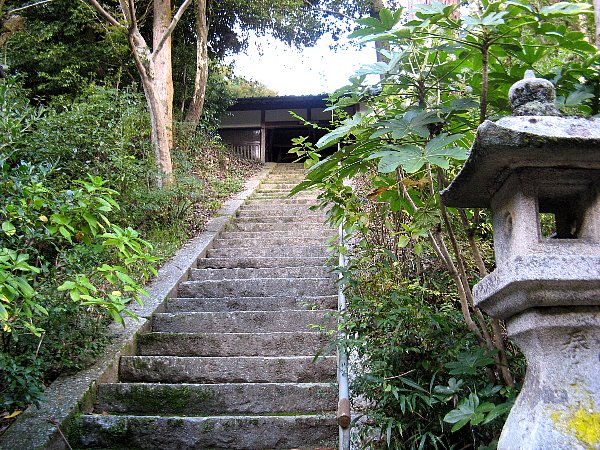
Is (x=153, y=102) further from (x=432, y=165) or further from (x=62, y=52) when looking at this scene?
(x=432, y=165)

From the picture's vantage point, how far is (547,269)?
1695mm

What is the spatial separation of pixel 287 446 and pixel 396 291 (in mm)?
1250

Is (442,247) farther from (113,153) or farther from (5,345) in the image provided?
(113,153)

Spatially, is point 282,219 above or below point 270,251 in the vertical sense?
above

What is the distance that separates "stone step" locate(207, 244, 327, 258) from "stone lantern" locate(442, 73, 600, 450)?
473 centimetres

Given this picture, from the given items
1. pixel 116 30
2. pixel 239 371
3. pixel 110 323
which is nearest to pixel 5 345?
pixel 110 323

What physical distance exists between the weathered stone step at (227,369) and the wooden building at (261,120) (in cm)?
1199

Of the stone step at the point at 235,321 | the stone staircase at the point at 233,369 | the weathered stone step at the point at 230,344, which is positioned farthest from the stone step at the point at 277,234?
the weathered stone step at the point at 230,344

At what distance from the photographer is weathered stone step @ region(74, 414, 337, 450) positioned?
3.52 metres

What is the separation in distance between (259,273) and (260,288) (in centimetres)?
49

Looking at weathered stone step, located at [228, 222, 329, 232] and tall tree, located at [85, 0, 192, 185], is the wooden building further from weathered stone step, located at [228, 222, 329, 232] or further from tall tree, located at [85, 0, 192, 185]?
weathered stone step, located at [228, 222, 329, 232]

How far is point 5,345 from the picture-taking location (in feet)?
11.9

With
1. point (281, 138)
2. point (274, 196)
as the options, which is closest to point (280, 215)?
point (274, 196)

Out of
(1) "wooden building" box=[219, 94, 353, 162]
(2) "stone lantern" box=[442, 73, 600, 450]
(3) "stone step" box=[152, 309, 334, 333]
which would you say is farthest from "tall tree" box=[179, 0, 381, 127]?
(2) "stone lantern" box=[442, 73, 600, 450]
